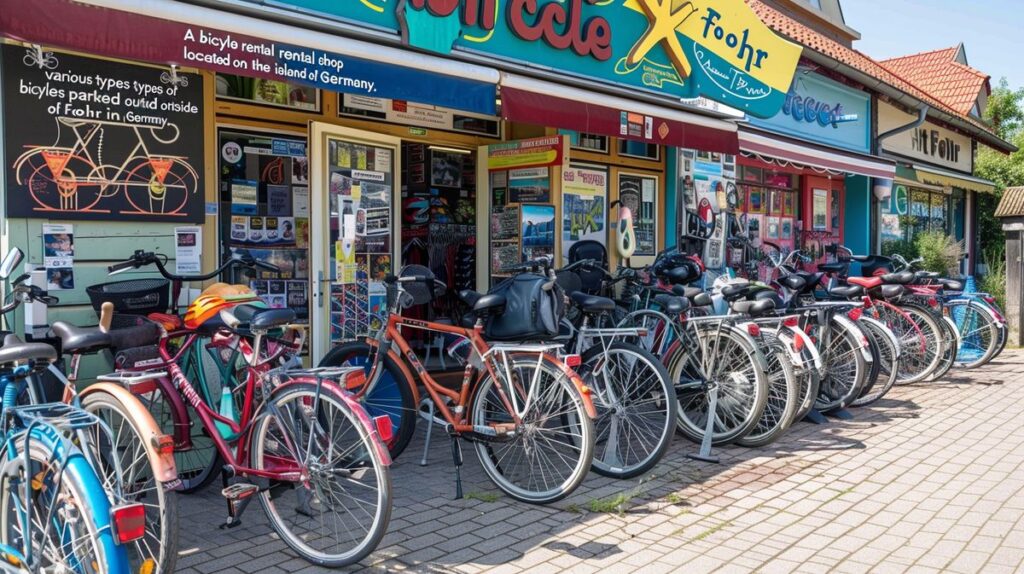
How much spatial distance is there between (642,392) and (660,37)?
14.1 feet

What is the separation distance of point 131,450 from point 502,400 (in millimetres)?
1863

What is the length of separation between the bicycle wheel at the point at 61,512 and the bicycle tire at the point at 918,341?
288 inches

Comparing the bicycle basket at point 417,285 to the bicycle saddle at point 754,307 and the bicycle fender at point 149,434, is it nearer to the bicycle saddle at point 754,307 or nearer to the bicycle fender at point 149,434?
the bicycle fender at point 149,434

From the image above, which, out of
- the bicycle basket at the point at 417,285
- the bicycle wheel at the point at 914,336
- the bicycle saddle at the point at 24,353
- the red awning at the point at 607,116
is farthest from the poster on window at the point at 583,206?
the bicycle saddle at the point at 24,353

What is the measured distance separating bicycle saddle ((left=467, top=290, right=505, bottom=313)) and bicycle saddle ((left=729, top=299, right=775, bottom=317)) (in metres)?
1.97

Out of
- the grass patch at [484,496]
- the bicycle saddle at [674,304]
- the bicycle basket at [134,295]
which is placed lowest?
the grass patch at [484,496]

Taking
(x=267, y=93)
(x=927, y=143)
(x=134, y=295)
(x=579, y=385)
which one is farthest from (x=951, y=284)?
(x=927, y=143)

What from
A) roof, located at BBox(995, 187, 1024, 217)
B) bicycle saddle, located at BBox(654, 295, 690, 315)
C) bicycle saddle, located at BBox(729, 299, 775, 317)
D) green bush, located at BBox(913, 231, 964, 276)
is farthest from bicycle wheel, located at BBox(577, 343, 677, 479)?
green bush, located at BBox(913, 231, 964, 276)

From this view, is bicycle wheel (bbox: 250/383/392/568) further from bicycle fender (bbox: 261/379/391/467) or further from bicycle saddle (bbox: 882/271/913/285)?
bicycle saddle (bbox: 882/271/913/285)

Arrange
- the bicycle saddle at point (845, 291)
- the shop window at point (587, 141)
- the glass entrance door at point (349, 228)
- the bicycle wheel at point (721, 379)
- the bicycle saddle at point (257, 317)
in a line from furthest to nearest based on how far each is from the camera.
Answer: the shop window at point (587, 141), the bicycle saddle at point (845, 291), the glass entrance door at point (349, 228), the bicycle wheel at point (721, 379), the bicycle saddle at point (257, 317)

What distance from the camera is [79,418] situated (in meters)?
2.89

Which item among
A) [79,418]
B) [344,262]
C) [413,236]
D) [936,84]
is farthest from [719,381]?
[936,84]

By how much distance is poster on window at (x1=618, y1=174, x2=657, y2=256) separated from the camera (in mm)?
8422

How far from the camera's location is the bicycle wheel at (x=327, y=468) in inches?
135
